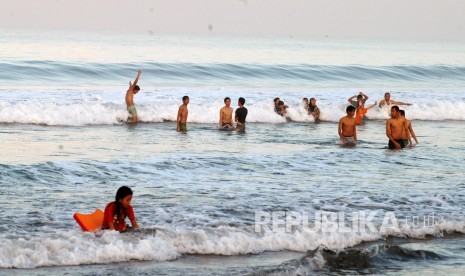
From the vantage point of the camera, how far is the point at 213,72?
46.2m

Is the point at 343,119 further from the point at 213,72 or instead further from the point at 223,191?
the point at 213,72

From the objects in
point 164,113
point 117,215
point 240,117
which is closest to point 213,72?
point 164,113

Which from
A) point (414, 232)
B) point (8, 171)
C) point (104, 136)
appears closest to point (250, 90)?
point (104, 136)

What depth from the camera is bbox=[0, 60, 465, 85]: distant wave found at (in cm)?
4000

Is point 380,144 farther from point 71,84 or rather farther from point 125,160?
point 71,84

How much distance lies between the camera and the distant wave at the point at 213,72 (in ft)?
131

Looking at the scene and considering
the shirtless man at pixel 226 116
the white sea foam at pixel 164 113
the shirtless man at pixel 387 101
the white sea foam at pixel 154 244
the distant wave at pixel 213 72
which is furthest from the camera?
the distant wave at pixel 213 72

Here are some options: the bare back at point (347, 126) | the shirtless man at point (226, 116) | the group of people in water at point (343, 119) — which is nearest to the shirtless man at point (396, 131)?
the group of people in water at point (343, 119)

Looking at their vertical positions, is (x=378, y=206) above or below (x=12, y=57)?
below

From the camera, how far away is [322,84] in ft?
144

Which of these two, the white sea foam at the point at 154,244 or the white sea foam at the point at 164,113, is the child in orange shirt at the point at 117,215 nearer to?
the white sea foam at the point at 154,244

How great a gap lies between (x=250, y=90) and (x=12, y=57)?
17.7 metres

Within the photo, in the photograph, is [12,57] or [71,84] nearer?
[71,84]

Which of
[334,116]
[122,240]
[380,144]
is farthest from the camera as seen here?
[334,116]
